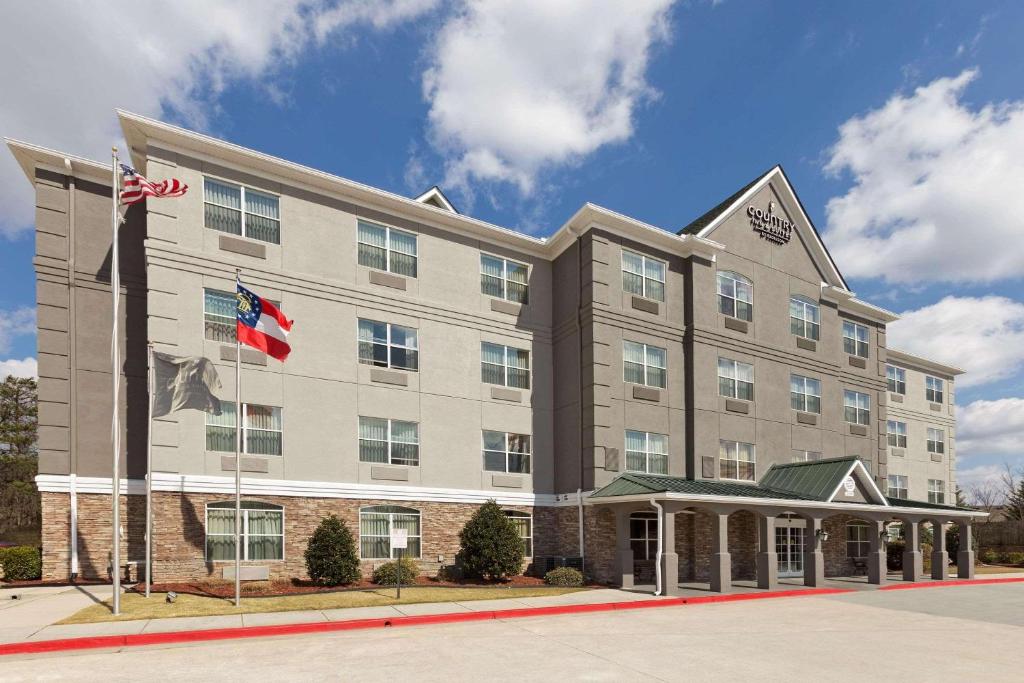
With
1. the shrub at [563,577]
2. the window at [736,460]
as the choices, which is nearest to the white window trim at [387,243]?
the shrub at [563,577]

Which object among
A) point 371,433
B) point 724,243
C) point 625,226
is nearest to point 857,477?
point 724,243

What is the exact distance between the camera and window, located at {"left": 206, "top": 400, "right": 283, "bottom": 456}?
2100cm

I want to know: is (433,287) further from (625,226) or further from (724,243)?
(724,243)

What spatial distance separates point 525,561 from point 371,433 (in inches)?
284

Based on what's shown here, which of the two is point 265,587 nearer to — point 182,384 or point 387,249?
point 182,384

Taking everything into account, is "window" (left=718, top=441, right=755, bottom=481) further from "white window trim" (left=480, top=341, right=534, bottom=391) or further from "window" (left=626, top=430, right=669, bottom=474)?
"white window trim" (left=480, top=341, right=534, bottom=391)

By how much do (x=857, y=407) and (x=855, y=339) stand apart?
3.41 metres

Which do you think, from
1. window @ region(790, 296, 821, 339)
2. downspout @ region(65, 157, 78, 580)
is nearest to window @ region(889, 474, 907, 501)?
window @ region(790, 296, 821, 339)

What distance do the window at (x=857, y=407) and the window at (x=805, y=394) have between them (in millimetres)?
2474

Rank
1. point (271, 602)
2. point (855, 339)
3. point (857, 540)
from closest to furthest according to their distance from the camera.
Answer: point (271, 602) → point (857, 540) → point (855, 339)

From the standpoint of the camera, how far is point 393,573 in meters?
21.5

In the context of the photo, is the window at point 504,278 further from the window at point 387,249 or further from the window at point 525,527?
the window at point 525,527

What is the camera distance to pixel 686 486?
23938 millimetres

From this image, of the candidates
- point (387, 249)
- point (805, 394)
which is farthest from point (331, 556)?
point (805, 394)
